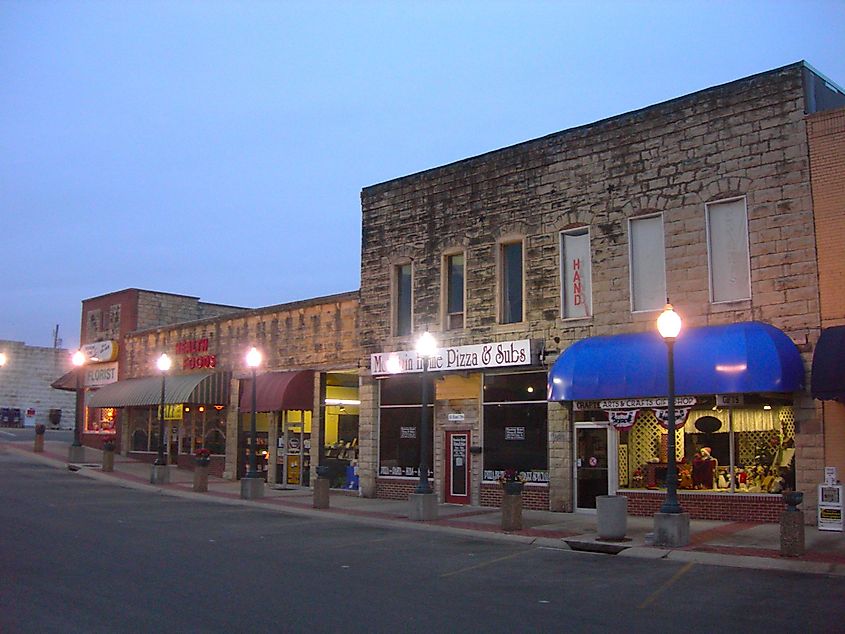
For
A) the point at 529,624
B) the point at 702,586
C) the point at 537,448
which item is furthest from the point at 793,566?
the point at 537,448

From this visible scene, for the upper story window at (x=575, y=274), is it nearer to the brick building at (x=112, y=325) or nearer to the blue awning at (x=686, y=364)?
the blue awning at (x=686, y=364)

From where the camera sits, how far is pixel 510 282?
2422cm

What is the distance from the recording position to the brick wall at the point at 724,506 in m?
18.6

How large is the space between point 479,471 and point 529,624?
14.5 m

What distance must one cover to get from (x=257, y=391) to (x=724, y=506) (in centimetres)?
1767

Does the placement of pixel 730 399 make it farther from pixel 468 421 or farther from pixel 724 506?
pixel 468 421

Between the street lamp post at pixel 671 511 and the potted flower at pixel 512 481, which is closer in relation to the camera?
the street lamp post at pixel 671 511

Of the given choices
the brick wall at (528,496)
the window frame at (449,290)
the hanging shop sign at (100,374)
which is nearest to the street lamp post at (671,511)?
the brick wall at (528,496)

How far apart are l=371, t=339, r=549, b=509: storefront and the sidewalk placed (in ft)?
2.48

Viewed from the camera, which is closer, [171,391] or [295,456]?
[295,456]

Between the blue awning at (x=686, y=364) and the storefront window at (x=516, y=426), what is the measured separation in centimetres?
153

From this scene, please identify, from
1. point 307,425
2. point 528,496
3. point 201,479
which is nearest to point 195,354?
point 307,425

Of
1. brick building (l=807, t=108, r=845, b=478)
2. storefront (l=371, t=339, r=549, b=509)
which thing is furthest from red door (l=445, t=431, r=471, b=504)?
Answer: brick building (l=807, t=108, r=845, b=478)

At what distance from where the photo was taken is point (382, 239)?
27.7 metres
